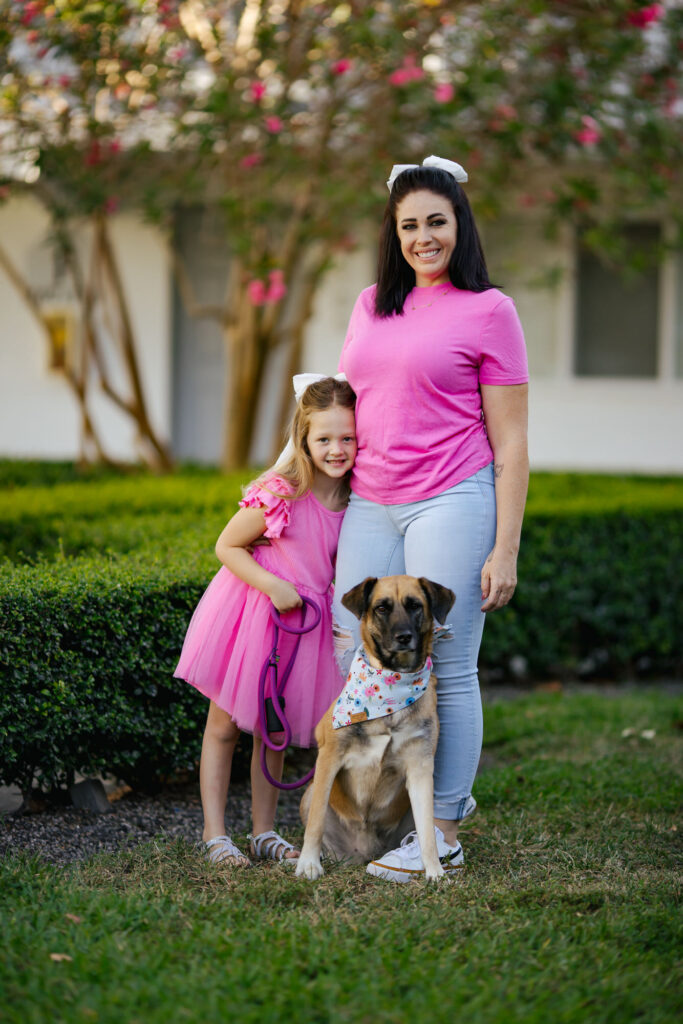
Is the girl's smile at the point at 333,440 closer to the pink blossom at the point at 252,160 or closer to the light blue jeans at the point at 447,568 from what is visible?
the light blue jeans at the point at 447,568

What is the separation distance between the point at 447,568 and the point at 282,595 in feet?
1.85

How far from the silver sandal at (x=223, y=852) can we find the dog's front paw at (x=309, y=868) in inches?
8.4

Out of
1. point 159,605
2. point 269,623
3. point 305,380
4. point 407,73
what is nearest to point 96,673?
point 159,605

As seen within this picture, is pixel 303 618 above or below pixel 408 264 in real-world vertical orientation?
below

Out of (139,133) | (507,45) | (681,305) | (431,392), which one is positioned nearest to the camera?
(431,392)

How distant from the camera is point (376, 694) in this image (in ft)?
11.2

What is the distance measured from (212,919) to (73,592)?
1349 millimetres

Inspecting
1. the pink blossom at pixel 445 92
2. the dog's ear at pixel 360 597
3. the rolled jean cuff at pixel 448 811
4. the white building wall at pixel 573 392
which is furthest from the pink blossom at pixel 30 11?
the white building wall at pixel 573 392

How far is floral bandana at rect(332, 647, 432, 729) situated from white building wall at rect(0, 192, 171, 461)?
29.7ft

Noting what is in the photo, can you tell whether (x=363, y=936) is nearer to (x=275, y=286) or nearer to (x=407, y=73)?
(x=275, y=286)

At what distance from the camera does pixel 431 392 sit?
3.46 m

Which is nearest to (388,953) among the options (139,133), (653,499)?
(653,499)

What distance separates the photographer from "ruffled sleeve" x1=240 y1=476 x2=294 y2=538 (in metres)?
3.68

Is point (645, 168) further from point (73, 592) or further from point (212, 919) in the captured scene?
point (212, 919)
